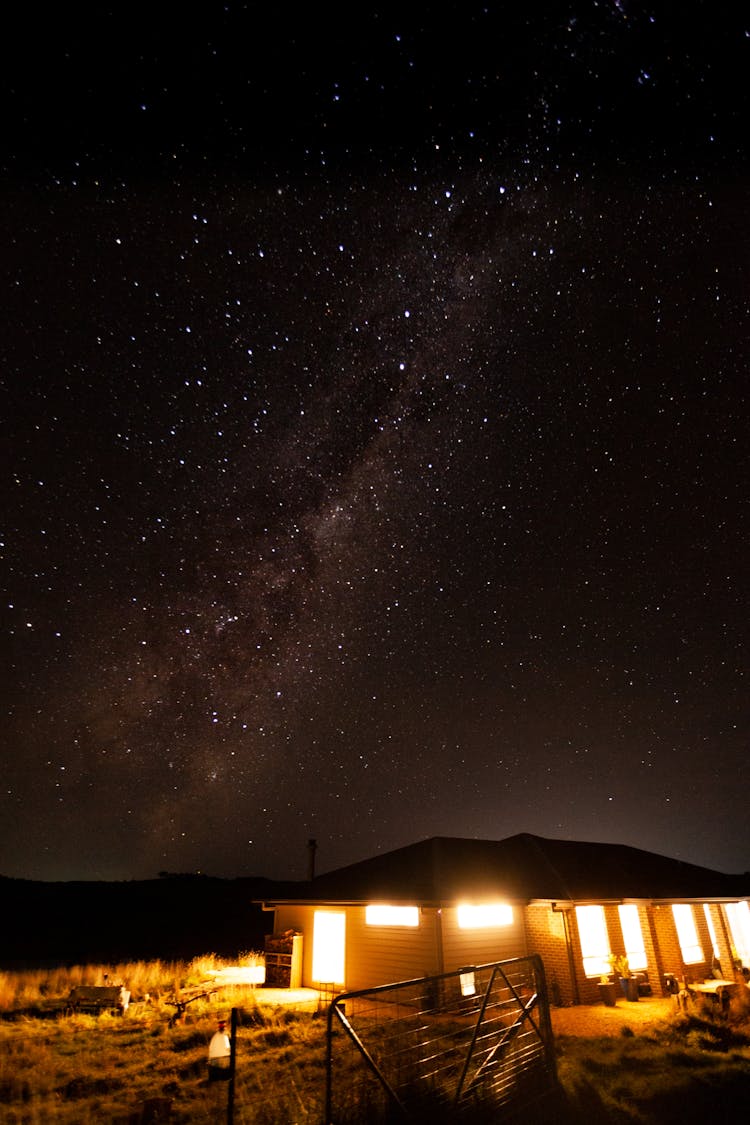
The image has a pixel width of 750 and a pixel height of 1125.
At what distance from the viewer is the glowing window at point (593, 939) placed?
619 inches

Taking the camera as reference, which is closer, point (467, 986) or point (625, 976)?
point (467, 986)

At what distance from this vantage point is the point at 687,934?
17266 mm

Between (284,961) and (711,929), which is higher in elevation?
(711,929)

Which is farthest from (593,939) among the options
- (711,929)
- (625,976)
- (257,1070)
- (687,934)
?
(257,1070)

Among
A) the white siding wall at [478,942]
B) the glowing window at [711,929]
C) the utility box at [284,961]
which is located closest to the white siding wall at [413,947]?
the white siding wall at [478,942]

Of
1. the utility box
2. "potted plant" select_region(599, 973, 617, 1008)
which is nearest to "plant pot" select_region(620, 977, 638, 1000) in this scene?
"potted plant" select_region(599, 973, 617, 1008)

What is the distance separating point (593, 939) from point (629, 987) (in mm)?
1278

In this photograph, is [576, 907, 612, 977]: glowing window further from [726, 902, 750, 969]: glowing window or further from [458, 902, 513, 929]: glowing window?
[726, 902, 750, 969]: glowing window

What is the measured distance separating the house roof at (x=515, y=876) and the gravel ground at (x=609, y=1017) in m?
2.27

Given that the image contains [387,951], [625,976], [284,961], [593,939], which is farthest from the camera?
[284,961]

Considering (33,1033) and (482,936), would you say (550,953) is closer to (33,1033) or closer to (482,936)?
(482,936)

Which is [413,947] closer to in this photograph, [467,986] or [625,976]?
[467,986]

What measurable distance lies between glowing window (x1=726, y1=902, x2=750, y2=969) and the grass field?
761cm

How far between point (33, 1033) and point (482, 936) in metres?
10.3
